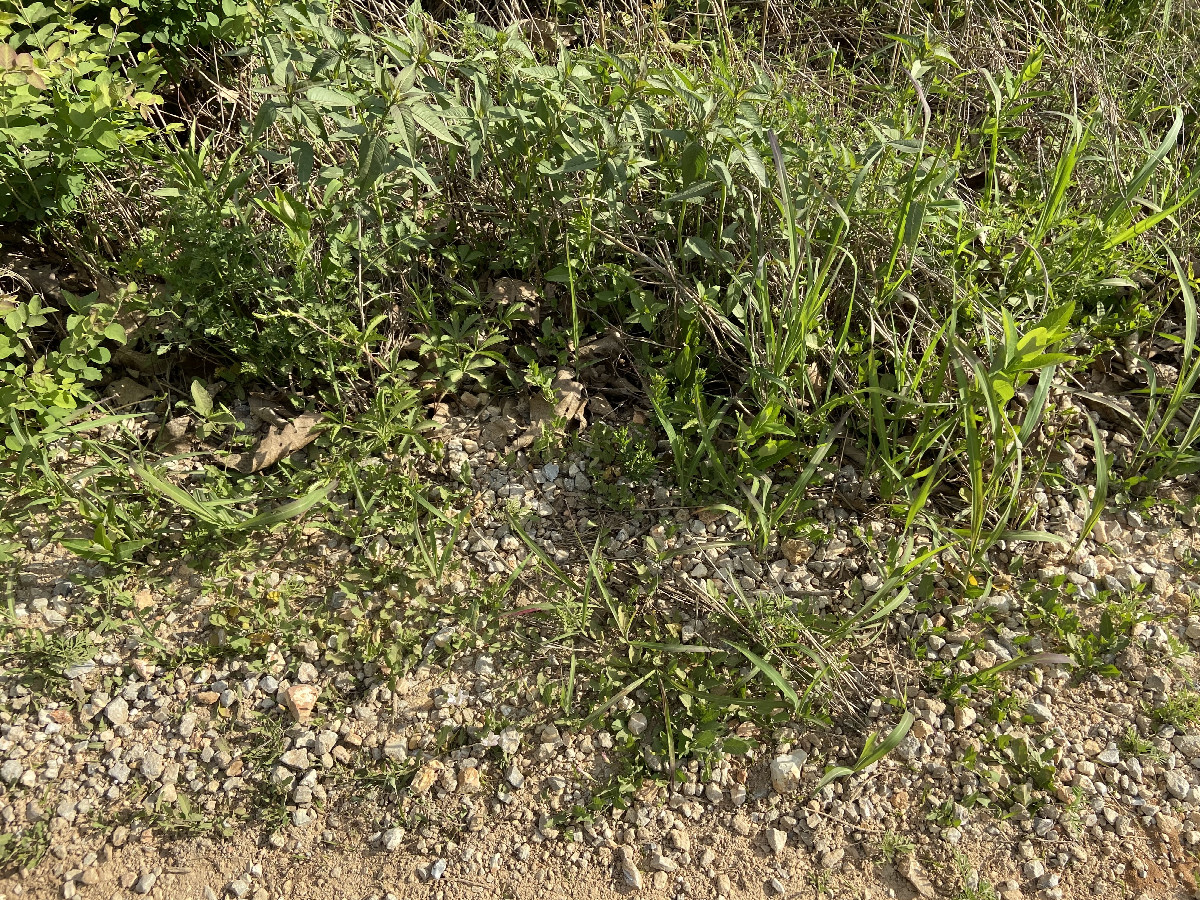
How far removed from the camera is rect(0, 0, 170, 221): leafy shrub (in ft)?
7.95

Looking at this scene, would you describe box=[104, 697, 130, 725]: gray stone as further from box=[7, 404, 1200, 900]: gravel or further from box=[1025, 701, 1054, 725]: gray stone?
box=[1025, 701, 1054, 725]: gray stone

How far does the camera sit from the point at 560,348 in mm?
2871

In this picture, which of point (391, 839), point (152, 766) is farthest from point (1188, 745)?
point (152, 766)

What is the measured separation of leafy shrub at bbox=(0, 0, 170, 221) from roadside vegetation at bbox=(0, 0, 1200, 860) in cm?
1

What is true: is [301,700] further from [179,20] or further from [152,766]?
[179,20]

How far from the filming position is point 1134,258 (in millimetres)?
2910

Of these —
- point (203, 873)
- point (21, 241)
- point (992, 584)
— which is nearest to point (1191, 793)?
point (992, 584)

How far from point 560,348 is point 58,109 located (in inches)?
65.5

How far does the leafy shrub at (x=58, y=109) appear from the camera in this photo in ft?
7.95

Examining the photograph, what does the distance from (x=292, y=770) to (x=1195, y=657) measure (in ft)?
8.11

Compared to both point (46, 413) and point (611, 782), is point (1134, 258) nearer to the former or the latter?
point (611, 782)

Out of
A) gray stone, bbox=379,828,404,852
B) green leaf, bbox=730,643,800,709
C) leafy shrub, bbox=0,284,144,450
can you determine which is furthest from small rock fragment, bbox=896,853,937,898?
leafy shrub, bbox=0,284,144,450

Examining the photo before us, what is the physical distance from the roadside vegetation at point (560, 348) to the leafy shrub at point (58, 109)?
1 cm

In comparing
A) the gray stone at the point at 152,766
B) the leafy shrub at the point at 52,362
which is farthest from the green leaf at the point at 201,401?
the gray stone at the point at 152,766
